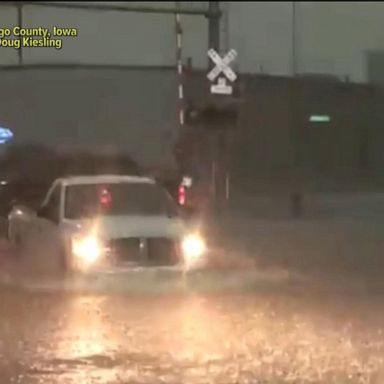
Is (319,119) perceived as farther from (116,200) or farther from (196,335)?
(196,335)

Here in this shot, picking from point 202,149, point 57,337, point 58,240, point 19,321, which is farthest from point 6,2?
point 202,149

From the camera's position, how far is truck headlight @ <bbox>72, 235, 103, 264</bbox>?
46.4 feet

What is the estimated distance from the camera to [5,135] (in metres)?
23.6

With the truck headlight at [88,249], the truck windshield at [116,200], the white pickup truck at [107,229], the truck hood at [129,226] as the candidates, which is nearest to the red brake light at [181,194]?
the white pickup truck at [107,229]

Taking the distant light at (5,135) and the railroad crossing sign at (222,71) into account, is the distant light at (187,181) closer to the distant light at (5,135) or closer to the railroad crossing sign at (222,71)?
the railroad crossing sign at (222,71)

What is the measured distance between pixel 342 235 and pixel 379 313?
979 centimetres

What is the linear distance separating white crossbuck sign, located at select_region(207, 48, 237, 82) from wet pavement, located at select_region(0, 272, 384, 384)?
654cm

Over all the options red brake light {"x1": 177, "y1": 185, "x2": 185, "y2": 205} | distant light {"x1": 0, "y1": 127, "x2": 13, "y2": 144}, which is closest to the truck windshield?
red brake light {"x1": 177, "y1": 185, "x2": 185, "y2": 205}

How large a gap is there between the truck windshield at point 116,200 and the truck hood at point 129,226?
1.19 feet

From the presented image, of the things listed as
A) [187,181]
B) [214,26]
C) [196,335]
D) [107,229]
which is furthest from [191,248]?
[187,181]

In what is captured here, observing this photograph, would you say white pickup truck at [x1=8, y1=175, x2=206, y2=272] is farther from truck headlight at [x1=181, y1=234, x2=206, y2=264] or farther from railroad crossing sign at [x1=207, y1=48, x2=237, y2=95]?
railroad crossing sign at [x1=207, y1=48, x2=237, y2=95]

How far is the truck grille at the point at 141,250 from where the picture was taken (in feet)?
46.6

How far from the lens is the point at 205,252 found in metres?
17.7

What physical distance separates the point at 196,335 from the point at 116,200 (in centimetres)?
530
